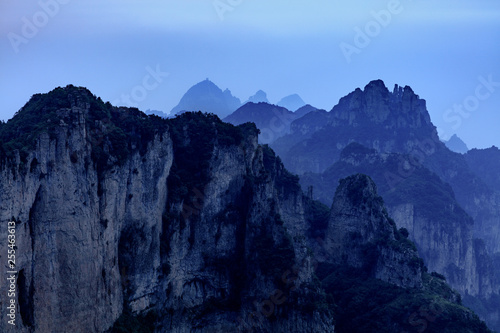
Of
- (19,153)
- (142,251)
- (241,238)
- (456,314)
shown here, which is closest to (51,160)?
(19,153)

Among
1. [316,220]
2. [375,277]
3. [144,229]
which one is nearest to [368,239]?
[375,277]

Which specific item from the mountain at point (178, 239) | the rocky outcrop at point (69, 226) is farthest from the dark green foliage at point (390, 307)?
the rocky outcrop at point (69, 226)

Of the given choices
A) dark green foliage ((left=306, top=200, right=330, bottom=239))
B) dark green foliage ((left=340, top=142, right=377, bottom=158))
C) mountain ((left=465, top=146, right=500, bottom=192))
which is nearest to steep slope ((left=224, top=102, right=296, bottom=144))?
dark green foliage ((left=340, top=142, right=377, bottom=158))

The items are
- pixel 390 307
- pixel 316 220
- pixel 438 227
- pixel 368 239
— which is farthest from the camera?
pixel 438 227

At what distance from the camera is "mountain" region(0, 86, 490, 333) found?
81.0 feet

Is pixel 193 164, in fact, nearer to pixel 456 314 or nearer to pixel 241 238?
pixel 241 238

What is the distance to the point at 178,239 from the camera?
115 ft

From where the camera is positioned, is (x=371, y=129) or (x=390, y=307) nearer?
(x=390, y=307)

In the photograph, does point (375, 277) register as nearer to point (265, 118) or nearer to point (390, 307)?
point (390, 307)

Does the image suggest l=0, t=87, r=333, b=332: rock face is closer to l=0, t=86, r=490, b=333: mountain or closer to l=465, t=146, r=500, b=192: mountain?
l=0, t=86, r=490, b=333: mountain

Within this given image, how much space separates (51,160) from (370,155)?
7435 cm

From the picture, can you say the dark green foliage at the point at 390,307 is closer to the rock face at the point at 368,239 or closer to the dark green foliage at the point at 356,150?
the rock face at the point at 368,239

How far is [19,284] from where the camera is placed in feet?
77.6

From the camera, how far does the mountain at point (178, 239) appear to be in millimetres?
24703
